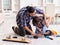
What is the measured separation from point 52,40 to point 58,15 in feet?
13.4

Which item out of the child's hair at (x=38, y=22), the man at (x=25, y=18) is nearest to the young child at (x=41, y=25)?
the child's hair at (x=38, y=22)

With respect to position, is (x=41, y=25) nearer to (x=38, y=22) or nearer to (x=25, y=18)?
(x=38, y=22)

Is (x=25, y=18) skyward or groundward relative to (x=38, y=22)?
skyward

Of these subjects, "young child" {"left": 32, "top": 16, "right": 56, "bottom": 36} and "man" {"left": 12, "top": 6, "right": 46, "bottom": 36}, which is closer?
"man" {"left": 12, "top": 6, "right": 46, "bottom": 36}

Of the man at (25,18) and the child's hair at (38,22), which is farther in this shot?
the child's hair at (38,22)

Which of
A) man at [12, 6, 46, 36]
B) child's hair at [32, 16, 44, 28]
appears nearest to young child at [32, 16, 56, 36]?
child's hair at [32, 16, 44, 28]

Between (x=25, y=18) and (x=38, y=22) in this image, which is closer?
(x=25, y=18)

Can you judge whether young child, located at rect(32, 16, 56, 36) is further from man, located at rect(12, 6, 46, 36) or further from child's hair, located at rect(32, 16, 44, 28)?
man, located at rect(12, 6, 46, 36)

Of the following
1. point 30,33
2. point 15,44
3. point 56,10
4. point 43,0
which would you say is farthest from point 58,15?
point 15,44

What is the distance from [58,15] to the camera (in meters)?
7.89

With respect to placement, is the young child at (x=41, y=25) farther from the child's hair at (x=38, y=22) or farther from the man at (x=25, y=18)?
the man at (x=25, y=18)

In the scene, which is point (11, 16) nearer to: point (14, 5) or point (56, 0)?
point (14, 5)

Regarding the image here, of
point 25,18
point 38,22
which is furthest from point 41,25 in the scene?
point 25,18

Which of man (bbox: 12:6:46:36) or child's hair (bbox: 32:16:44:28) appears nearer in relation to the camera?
man (bbox: 12:6:46:36)
